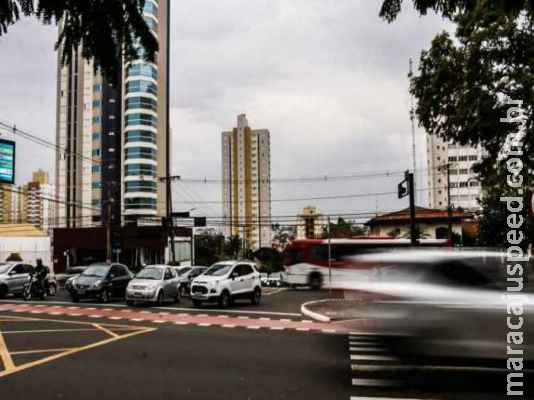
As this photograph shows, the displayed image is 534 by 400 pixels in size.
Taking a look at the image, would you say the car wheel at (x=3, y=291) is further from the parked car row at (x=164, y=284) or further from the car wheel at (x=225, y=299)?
the car wheel at (x=225, y=299)

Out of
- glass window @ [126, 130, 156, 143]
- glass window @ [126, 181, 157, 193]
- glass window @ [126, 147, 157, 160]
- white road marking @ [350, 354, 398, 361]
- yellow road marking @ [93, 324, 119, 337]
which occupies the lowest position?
yellow road marking @ [93, 324, 119, 337]

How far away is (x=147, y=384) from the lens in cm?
705

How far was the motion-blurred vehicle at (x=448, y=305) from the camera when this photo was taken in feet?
21.5

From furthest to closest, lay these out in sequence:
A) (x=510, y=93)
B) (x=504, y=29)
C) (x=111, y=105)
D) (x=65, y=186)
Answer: (x=65, y=186) < (x=111, y=105) < (x=510, y=93) < (x=504, y=29)

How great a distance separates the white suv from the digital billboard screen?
12321mm

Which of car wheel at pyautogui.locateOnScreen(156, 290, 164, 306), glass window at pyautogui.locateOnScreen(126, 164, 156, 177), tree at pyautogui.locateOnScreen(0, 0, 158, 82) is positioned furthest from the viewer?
glass window at pyautogui.locateOnScreen(126, 164, 156, 177)

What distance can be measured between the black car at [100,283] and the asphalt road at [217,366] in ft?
25.3

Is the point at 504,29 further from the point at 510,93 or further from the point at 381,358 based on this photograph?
the point at 381,358

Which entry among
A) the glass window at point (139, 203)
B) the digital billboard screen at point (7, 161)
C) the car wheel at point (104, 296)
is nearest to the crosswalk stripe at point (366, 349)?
the car wheel at point (104, 296)

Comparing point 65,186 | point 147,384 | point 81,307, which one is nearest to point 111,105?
point 65,186

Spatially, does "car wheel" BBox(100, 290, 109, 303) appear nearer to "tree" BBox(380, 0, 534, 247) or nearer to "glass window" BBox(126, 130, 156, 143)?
"tree" BBox(380, 0, 534, 247)

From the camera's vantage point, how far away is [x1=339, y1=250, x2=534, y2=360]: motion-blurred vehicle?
21.5ft

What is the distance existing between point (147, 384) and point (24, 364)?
9.14ft

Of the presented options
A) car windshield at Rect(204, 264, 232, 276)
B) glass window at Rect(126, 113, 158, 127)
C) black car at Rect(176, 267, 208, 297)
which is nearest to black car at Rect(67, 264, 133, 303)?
black car at Rect(176, 267, 208, 297)
